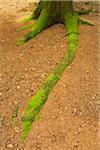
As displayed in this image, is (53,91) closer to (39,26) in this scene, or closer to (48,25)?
(39,26)

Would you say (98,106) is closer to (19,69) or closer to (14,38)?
(19,69)

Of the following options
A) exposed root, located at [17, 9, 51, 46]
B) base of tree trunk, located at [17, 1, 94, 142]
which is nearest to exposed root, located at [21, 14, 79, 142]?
base of tree trunk, located at [17, 1, 94, 142]

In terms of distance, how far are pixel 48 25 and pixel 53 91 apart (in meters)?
2.15

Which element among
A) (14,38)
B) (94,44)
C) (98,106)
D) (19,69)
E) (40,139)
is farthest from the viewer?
(14,38)

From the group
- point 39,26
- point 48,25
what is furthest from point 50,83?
point 48,25

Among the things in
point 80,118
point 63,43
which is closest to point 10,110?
point 80,118

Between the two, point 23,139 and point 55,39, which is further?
point 55,39

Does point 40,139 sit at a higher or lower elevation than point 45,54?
lower

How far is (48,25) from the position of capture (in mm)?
7430

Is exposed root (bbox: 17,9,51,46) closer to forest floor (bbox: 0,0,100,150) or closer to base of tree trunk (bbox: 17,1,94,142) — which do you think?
base of tree trunk (bbox: 17,1,94,142)

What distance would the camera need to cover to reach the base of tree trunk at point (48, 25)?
5551 millimetres

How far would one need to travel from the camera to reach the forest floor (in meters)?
5.06

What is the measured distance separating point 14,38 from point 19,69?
116 centimetres

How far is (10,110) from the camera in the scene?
18.3 feet
